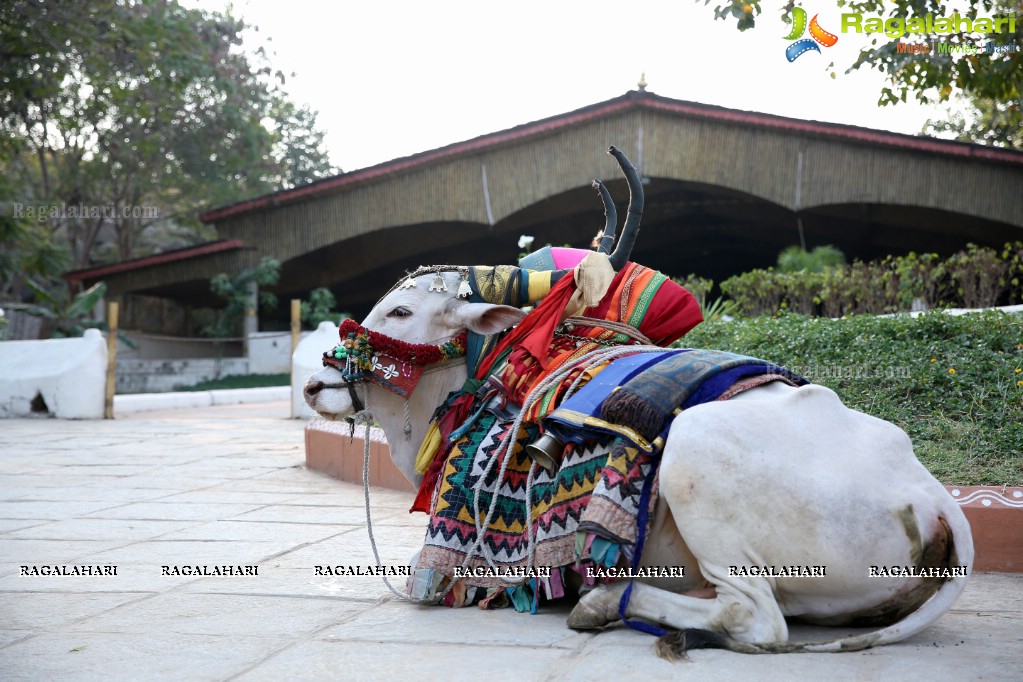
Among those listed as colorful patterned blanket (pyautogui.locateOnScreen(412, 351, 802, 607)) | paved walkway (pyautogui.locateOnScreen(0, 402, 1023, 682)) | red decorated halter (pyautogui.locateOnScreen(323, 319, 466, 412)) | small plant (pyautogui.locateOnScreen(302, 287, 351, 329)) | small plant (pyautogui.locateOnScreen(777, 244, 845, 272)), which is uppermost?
small plant (pyautogui.locateOnScreen(777, 244, 845, 272))

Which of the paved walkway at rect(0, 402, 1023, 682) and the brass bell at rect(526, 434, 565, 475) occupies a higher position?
the brass bell at rect(526, 434, 565, 475)

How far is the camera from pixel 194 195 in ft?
87.0

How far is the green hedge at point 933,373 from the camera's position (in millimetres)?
4594

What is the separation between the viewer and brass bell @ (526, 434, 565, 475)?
3.23 m

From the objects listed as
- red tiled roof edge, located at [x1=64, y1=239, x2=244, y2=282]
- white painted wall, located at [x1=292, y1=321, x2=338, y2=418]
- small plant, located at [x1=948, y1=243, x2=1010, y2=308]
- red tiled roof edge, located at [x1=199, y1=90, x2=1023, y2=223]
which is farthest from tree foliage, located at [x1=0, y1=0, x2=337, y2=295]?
small plant, located at [x1=948, y1=243, x2=1010, y2=308]

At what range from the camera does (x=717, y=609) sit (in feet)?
9.27

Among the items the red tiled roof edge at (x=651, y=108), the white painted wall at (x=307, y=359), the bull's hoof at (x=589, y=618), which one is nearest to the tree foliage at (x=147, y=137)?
the red tiled roof edge at (x=651, y=108)

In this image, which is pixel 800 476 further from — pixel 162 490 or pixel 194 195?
pixel 194 195

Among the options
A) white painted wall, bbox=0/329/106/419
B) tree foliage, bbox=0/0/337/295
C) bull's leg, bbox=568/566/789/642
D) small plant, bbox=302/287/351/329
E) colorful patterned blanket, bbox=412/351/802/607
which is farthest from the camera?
small plant, bbox=302/287/351/329

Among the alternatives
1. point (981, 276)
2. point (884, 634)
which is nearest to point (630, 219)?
point (884, 634)

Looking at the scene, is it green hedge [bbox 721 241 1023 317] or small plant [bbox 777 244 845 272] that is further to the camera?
small plant [bbox 777 244 845 272]

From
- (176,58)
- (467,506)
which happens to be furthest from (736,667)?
(176,58)

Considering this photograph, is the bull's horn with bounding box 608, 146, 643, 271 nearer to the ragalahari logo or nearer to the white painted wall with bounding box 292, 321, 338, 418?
the ragalahari logo

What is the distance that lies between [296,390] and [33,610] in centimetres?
916
